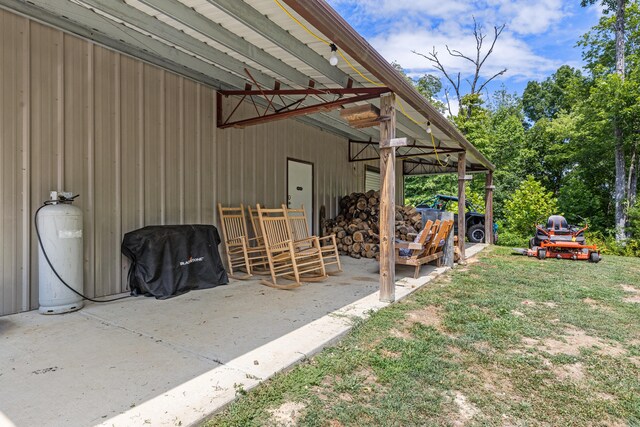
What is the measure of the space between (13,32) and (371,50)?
124 inches

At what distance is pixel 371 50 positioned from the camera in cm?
305

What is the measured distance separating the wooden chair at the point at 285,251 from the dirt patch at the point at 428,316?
155 cm

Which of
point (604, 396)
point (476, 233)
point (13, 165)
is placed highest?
point (13, 165)

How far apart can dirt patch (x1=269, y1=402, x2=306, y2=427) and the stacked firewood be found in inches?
200

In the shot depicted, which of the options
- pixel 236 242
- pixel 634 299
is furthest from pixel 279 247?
pixel 634 299

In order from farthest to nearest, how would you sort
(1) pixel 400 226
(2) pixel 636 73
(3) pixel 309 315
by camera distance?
(2) pixel 636 73, (1) pixel 400 226, (3) pixel 309 315

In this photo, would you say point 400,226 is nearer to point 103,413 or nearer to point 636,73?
point 103,413

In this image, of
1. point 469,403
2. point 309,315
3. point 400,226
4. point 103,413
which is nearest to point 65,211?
point 103,413

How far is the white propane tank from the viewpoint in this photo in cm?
307

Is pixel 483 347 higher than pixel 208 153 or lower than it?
lower

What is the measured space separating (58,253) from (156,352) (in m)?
1.54

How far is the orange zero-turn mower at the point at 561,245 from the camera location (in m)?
7.26

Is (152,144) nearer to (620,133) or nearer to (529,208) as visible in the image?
(529,208)

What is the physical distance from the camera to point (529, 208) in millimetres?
A: 11414
